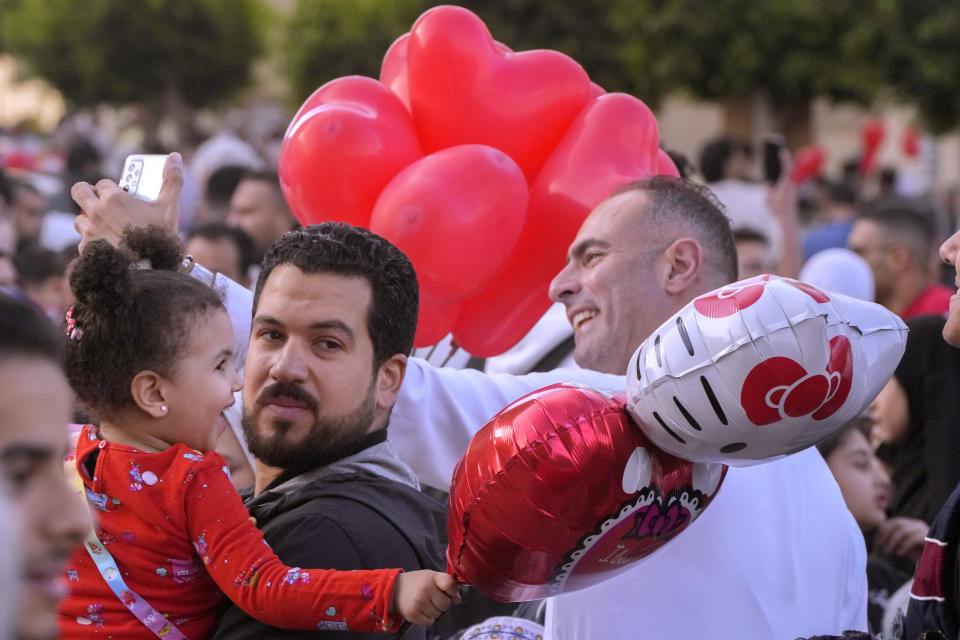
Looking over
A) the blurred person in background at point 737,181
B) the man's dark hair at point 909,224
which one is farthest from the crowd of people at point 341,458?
the blurred person in background at point 737,181

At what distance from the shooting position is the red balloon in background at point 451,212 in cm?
303

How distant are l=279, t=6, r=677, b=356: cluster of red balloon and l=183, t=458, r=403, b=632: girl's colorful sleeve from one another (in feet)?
3.33

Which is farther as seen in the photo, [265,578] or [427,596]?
[265,578]

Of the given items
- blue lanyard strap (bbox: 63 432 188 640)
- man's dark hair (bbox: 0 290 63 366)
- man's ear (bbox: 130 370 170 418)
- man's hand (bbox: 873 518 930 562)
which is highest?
man's dark hair (bbox: 0 290 63 366)

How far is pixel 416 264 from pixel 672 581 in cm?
106

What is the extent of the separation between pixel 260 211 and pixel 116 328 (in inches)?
189

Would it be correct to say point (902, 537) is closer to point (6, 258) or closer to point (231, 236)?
point (231, 236)

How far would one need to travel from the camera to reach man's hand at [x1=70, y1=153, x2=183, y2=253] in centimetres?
283

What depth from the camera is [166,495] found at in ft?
7.28

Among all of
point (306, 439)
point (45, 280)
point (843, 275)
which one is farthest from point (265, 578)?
point (843, 275)

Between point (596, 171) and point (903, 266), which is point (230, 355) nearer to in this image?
point (596, 171)

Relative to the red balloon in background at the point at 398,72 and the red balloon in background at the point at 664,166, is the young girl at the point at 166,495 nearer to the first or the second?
the red balloon in background at the point at 398,72

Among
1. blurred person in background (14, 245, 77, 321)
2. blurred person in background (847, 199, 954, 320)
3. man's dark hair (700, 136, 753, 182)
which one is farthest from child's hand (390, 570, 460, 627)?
man's dark hair (700, 136, 753, 182)

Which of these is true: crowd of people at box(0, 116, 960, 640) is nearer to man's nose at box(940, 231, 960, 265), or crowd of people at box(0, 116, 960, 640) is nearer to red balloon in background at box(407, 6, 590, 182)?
man's nose at box(940, 231, 960, 265)
